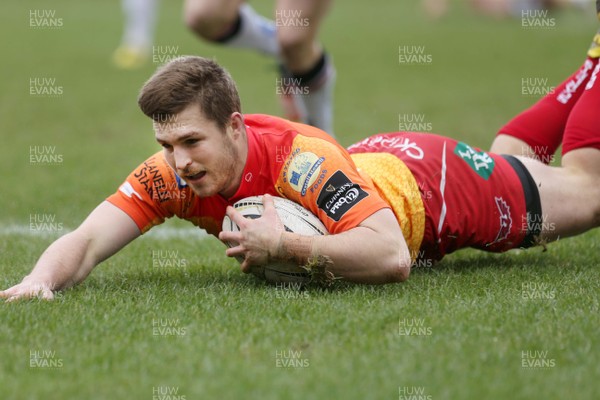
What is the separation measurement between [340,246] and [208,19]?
11.0ft

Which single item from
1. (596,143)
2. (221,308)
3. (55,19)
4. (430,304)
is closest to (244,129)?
(221,308)

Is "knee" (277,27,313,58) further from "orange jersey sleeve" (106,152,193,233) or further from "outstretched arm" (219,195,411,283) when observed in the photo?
"outstretched arm" (219,195,411,283)

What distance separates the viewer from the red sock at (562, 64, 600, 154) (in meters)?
4.59

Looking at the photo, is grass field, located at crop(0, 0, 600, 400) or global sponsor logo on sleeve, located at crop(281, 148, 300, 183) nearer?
grass field, located at crop(0, 0, 600, 400)

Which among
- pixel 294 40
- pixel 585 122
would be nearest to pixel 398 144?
pixel 585 122

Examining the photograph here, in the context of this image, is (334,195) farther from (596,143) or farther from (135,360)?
(596,143)

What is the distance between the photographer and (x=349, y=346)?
3172 millimetres

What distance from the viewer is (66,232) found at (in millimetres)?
5527

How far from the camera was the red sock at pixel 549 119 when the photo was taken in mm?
5043

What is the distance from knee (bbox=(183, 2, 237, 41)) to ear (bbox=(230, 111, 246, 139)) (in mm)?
2825

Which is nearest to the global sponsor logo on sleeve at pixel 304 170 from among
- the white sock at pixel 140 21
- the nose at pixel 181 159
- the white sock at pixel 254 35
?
the nose at pixel 181 159

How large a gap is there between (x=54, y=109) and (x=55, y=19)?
11.5 meters

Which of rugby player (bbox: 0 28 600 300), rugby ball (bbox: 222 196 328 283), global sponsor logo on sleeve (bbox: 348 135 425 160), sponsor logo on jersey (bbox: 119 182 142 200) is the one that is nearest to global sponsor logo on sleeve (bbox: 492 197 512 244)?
rugby player (bbox: 0 28 600 300)

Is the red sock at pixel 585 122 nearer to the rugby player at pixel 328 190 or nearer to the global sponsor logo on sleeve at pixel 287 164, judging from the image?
the rugby player at pixel 328 190
